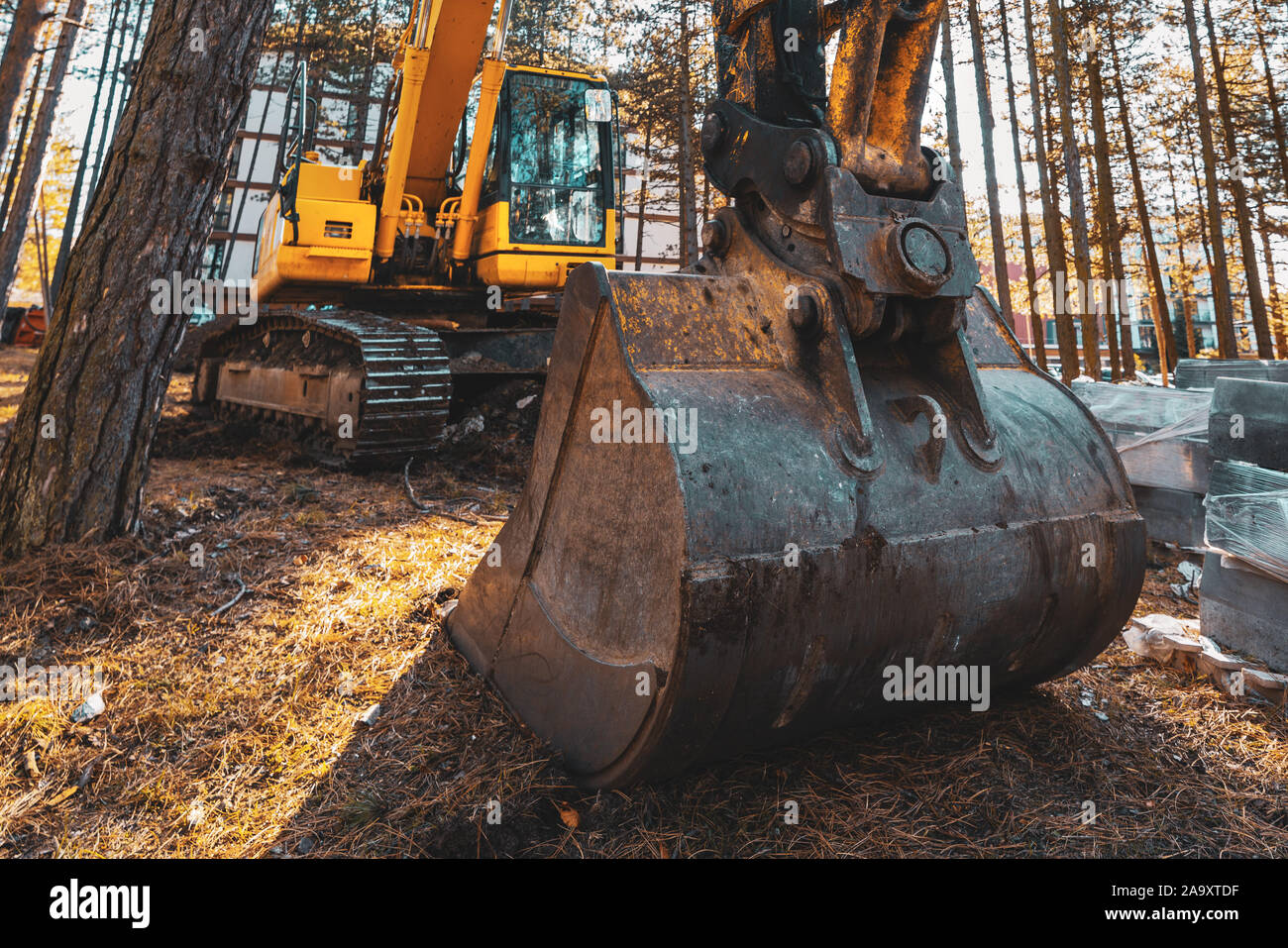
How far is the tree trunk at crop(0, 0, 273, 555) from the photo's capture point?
3.59m

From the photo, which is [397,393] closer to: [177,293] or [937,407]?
[177,293]

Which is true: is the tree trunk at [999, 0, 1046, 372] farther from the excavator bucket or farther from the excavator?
the excavator bucket

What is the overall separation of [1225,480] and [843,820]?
243cm

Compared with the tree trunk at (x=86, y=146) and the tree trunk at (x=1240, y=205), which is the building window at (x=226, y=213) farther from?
the tree trunk at (x=1240, y=205)

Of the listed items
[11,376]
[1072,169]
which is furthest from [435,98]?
[11,376]

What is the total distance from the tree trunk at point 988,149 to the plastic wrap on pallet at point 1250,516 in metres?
11.2

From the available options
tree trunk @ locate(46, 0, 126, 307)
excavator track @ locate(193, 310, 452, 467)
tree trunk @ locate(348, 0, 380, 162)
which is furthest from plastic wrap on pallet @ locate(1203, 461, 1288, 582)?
tree trunk @ locate(46, 0, 126, 307)

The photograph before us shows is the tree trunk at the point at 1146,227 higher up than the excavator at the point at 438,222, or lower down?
higher up

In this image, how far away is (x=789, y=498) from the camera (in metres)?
1.84

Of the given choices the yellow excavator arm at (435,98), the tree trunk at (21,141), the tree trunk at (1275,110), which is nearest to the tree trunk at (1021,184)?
the tree trunk at (1275,110)

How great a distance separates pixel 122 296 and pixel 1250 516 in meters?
4.95

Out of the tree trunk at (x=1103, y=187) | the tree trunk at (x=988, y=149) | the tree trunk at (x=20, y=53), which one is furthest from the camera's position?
the tree trunk at (x=1103, y=187)

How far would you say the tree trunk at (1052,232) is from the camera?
11.0 metres

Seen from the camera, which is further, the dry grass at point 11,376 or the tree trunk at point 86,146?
the tree trunk at point 86,146
